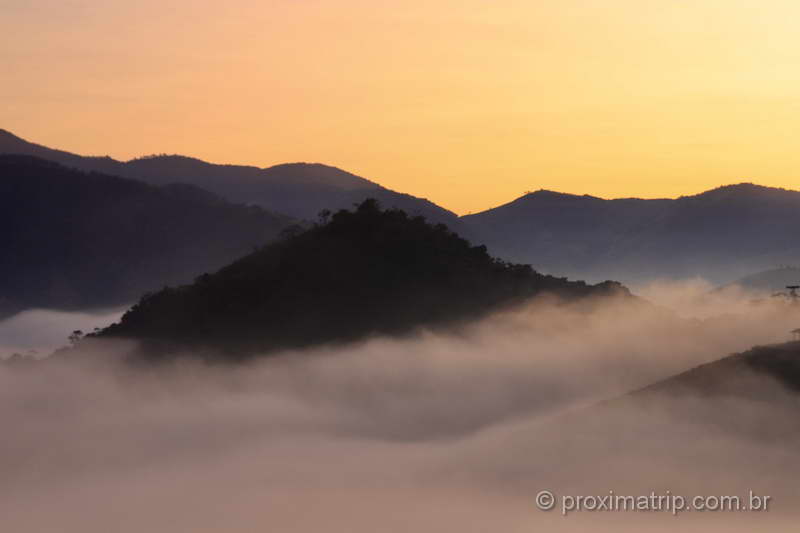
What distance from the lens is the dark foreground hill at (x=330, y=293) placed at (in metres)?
182

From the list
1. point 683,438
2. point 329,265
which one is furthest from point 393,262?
point 683,438

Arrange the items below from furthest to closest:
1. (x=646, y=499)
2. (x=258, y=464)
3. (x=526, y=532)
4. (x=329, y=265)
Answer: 1. (x=329, y=265)
2. (x=258, y=464)
3. (x=646, y=499)
4. (x=526, y=532)

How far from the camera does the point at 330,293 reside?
18325cm

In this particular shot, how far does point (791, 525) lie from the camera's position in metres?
93.1

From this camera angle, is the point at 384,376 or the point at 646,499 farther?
the point at 384,376

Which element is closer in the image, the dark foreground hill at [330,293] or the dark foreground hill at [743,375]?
the dark foreground hill at [743,375]

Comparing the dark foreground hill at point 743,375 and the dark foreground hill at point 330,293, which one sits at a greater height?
the dark foreground hill at point 330,293

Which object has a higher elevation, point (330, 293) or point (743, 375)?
point (330, 293)

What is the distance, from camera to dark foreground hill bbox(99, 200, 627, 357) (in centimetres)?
18250

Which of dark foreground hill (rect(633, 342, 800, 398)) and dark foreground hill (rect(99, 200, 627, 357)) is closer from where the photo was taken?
dark foreground hill (rect(633, 342, 800, 398))

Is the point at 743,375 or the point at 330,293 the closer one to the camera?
the point at 743,375

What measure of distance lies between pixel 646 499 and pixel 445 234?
90.7 m

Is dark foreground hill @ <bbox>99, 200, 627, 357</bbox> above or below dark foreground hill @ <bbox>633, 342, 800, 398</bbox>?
above

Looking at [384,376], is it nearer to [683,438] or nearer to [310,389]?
[310,389]
